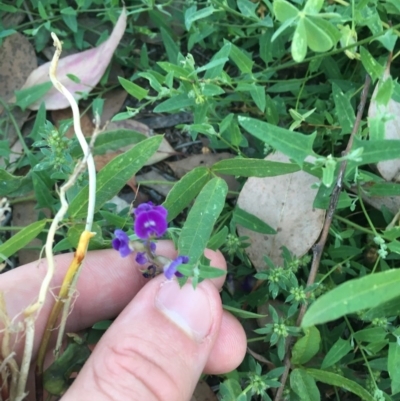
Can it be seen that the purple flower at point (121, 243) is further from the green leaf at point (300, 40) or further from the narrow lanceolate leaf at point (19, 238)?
the green leaf at point (300, 40)

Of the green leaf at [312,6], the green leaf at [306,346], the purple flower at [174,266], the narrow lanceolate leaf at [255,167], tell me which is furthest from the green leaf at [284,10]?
the green leaf at [306,346]

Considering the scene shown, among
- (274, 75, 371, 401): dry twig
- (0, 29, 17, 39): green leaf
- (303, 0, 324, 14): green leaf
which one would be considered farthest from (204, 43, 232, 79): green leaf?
(0, 29, 17, 39): green leaf

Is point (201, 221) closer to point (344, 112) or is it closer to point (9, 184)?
point (344, 112)

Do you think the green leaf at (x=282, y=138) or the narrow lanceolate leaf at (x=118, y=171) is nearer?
the green leaf at (x=282, y=138)

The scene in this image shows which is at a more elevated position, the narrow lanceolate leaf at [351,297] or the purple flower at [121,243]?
the narrow lanceolate leaf at [351,297]

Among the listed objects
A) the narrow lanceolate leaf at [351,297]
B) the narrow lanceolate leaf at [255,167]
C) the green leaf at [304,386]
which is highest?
the narrow lanceolate leaf at [351,297]

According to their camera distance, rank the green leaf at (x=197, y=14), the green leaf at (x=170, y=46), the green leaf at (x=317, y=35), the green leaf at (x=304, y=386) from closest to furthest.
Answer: the green leaf at (x=317, y=35), the green leaf at (x=304, y=386), the green leaf at (x=197, y=14), the green leaf at (x=170, y=46)
